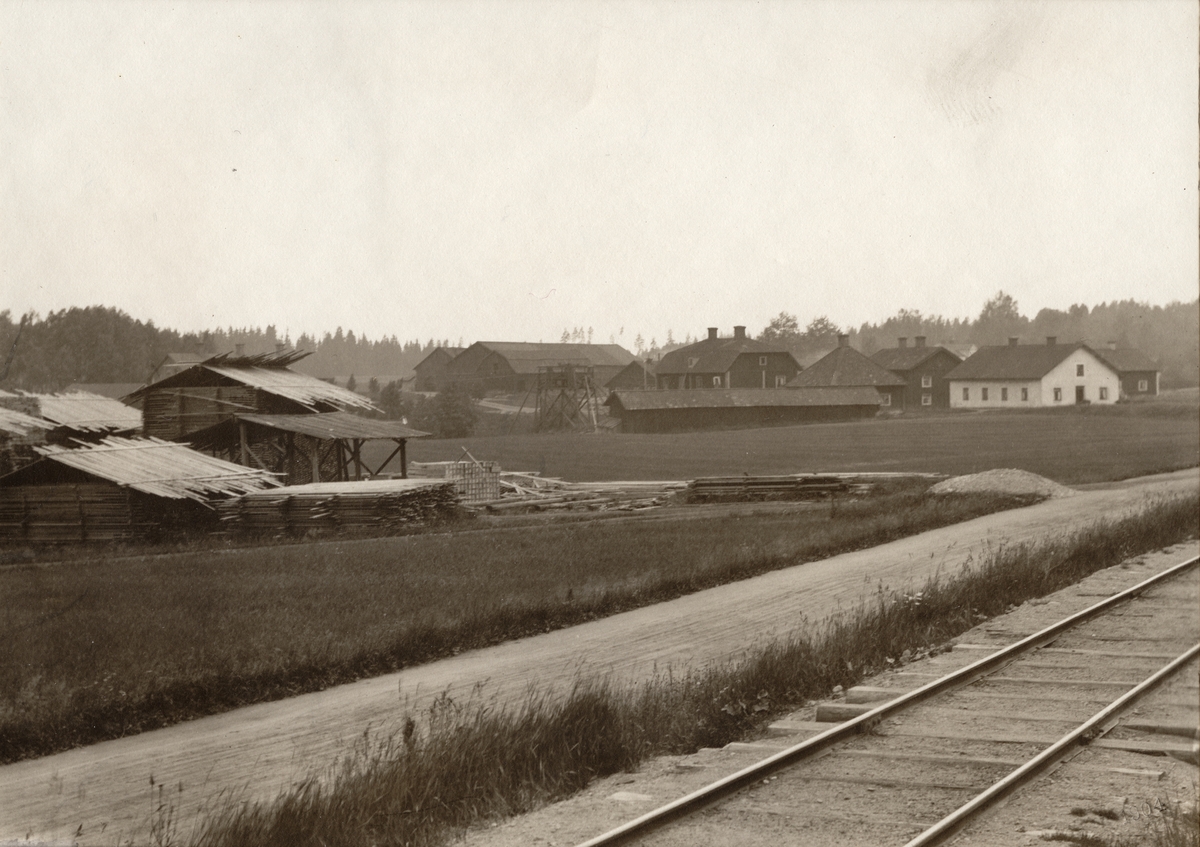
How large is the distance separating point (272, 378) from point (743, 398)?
116ft

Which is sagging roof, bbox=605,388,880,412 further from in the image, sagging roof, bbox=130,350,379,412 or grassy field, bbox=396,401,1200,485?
sagging roof, bbox=130,350,379,412

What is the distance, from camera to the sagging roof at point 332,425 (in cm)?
3712

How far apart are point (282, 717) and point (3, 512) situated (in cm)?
605

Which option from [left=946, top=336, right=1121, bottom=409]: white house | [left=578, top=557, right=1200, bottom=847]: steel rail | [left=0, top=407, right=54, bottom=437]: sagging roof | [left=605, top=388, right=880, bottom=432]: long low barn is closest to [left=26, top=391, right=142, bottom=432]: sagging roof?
[left=0, top=407, right=54, bottom=437]: sagging roof

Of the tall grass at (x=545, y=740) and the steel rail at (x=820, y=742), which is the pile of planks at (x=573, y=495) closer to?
the tall grass at (x=545, y=740)

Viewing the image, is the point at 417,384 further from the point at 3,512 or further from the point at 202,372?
the point at 3,512

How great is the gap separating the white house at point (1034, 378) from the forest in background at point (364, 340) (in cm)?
652

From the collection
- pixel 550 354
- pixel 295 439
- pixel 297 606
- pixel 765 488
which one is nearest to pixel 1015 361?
pixel 550 354

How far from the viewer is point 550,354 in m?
88.1

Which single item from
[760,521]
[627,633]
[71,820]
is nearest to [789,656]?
[627,633]

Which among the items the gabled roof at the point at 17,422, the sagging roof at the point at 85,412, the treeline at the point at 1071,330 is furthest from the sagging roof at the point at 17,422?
the treeline at the point at 1071,330

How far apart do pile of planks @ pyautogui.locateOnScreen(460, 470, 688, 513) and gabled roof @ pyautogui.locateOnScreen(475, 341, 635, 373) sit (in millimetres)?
Result: 34438

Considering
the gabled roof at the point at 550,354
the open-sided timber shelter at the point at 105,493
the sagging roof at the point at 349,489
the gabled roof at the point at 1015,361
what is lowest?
the sagging roof at the point at 349,489

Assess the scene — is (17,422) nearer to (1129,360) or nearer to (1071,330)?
(1129,360)
